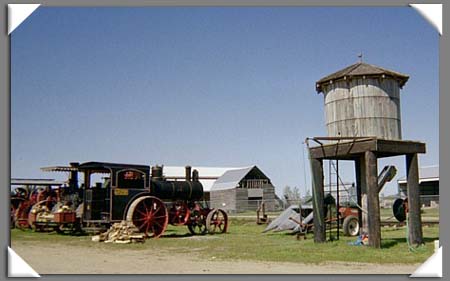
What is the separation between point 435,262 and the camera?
10188 mm

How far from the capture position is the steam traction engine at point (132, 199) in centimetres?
1612

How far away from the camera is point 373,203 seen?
12.7 m

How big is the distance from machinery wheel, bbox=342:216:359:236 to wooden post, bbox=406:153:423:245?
3.88 meters

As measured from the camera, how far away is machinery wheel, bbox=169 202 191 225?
18.2 meters

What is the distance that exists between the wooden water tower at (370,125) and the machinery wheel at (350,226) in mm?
3938

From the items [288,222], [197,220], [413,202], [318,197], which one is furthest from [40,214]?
[413,202]

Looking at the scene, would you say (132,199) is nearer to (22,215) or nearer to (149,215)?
(149,215)

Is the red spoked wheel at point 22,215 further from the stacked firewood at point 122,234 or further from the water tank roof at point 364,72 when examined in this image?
the water tank roof at point 364,72

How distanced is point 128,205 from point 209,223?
3.30m

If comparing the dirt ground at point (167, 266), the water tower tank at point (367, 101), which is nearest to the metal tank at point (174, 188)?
the dirt ground at point (167, 266)

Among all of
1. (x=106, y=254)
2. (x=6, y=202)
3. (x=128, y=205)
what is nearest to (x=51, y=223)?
(x=128, y=205)

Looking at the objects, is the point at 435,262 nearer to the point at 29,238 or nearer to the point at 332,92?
the point at 332,92

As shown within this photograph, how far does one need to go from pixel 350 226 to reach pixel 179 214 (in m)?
5.26

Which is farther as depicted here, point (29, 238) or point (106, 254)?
point (29, 238)
